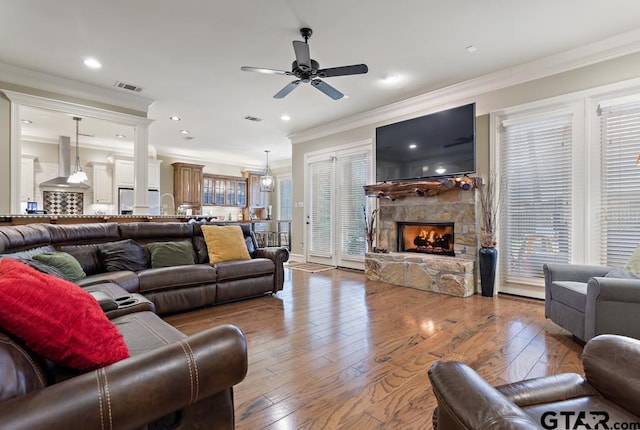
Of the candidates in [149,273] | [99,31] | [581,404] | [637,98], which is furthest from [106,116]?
[637,98]

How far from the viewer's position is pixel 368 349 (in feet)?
7.77

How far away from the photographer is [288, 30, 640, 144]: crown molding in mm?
3275

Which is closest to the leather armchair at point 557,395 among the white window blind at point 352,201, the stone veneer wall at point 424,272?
the stone veneer wall at point 424,272

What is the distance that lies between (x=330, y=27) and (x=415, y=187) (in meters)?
2.47

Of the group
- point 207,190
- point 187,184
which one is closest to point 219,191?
point 207,190

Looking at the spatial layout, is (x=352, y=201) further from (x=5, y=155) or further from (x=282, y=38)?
(x=5, y=155)

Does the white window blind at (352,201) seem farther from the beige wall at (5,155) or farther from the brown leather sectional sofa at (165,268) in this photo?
the beige wall at (5,155)

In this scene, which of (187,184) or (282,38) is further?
(187,184)

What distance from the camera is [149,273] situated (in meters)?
3.05

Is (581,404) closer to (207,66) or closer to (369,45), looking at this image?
(369,45)

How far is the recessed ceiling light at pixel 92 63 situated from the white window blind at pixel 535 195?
5.16 metres

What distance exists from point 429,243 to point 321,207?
2.39 m

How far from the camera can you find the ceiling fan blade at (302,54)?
2883mm

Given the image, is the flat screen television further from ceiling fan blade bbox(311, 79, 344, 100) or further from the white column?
the white column
